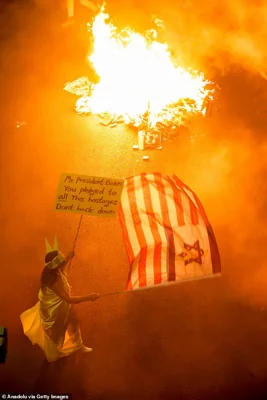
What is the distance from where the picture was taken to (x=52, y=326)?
210 inches

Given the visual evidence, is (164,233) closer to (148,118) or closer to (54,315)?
(54,315)

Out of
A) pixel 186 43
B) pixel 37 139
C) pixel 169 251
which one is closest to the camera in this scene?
pixel 169 251

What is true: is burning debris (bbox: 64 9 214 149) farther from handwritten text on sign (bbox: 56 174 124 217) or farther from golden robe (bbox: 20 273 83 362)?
golden robe (bbox: 20 273 83 362)

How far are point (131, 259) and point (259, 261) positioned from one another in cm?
325

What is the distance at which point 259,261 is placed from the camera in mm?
6902

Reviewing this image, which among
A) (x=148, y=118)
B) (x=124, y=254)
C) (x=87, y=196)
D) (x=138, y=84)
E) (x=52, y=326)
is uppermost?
(x=138, y=84)

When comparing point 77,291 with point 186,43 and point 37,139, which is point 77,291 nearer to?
point 37,139

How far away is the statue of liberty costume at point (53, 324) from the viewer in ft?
17.4

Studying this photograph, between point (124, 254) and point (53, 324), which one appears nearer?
point (53, 324)

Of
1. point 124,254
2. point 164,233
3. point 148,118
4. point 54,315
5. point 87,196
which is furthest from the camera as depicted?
point 148,118

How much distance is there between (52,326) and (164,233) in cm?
203

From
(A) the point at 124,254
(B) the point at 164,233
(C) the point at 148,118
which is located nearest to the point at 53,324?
(A) the point at 124,254

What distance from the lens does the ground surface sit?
230 inches

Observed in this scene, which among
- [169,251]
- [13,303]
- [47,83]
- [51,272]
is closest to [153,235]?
[169,251]
